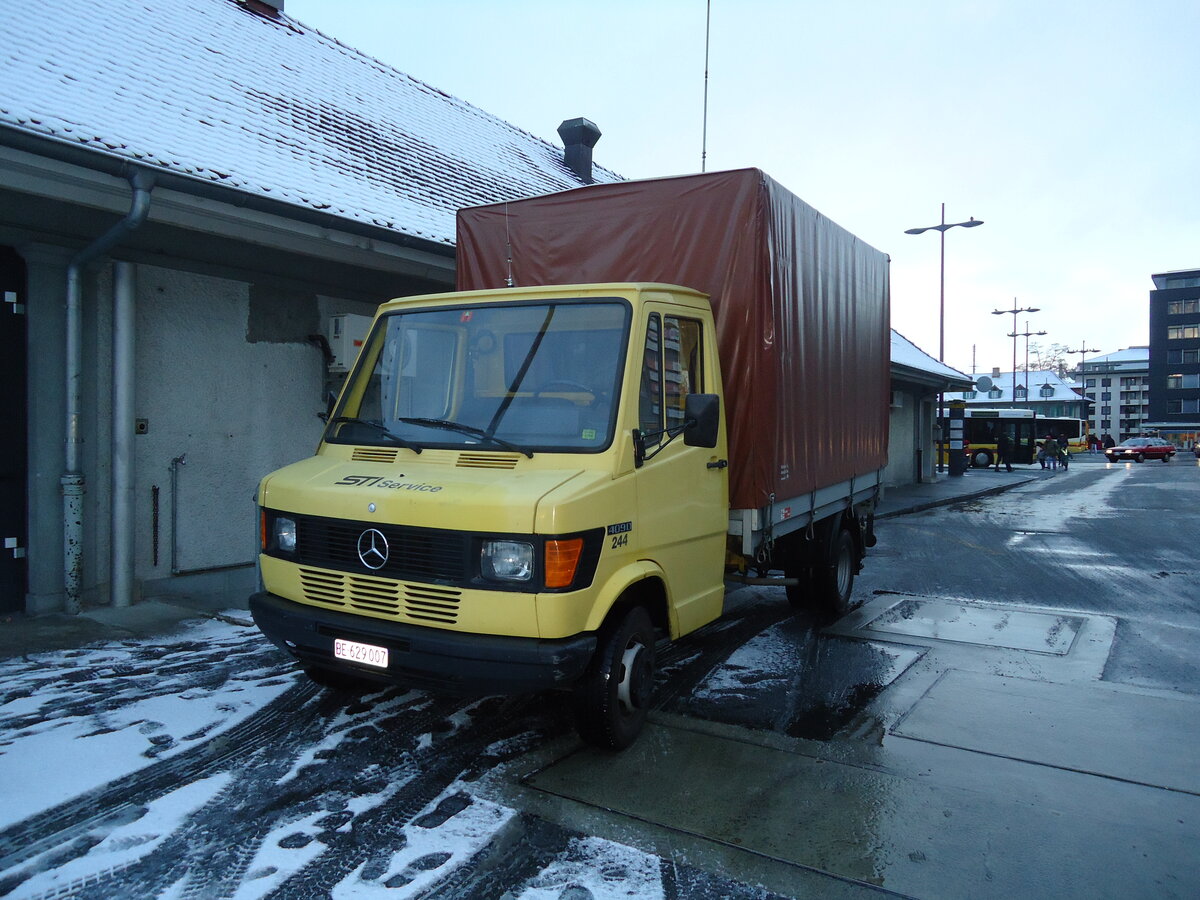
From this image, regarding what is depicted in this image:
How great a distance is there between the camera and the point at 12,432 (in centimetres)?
675

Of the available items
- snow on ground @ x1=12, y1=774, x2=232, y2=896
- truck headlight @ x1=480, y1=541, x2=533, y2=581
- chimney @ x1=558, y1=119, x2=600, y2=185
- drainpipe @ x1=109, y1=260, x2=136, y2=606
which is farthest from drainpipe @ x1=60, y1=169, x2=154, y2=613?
chimney @ x1=558, y1=119, x2=600, y2=185

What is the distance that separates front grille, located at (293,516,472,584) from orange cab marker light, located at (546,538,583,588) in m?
0.38

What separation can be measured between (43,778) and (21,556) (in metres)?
3.64

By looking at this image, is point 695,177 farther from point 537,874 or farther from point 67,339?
point 67,339

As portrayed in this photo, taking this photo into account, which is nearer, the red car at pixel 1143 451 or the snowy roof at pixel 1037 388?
the red car at pixel 1143 451

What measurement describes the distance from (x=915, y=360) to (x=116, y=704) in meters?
23.9

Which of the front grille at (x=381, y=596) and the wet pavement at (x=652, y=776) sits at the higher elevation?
the front grille at (x=381, y=596)

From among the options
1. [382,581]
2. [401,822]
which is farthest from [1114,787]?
[382,581]

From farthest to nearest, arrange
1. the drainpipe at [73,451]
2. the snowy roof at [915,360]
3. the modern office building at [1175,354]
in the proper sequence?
1. the modern office building at [1175,354]
2. the snowy roof at [915,360]
3. the drainpipe at [73,451]

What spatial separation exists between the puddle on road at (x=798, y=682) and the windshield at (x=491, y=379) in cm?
203

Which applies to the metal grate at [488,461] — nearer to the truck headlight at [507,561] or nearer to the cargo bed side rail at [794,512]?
the truck headlight at [507,561]

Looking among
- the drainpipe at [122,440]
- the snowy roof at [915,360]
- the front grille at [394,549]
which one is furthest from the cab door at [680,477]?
the snowy roof at [915,360]

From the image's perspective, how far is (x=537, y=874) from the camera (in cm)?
328

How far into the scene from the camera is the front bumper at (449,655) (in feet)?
12.5
